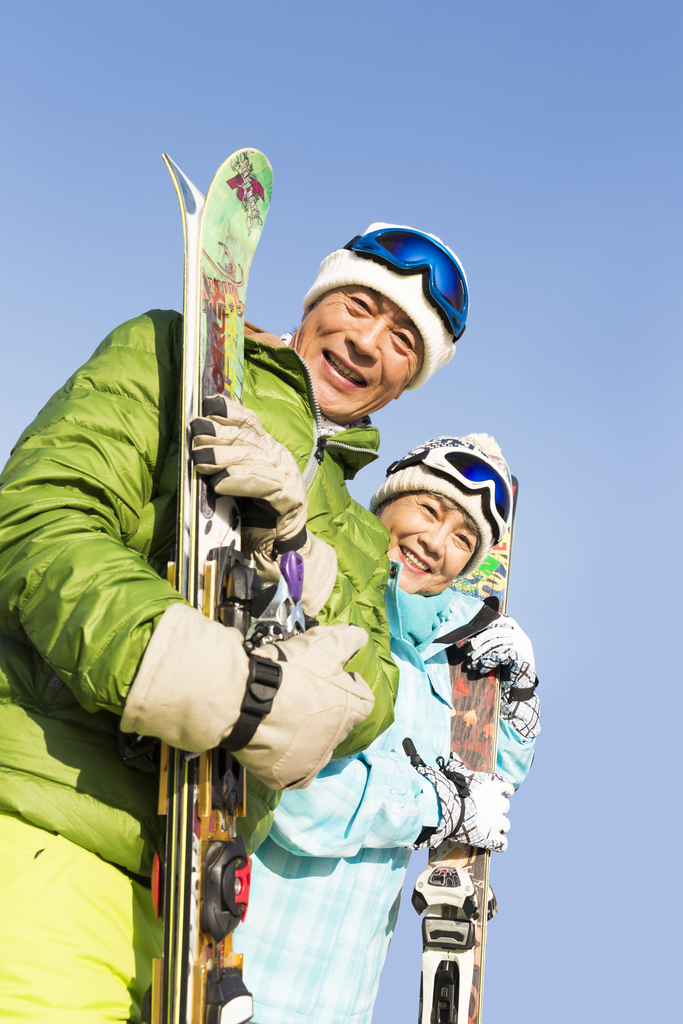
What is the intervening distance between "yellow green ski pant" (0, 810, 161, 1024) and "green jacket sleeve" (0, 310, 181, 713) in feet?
0.91

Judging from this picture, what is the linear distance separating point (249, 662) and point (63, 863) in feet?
1.50

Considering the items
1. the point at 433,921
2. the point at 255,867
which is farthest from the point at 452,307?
the point at 433,921

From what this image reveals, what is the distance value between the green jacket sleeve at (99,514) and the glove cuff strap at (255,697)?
6.4 inches

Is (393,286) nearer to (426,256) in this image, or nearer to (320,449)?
(426,256)

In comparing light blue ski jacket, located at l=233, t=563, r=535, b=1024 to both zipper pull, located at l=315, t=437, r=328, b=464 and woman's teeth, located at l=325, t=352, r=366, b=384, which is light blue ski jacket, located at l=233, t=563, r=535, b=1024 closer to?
zipper pull, located at l=315, t=437, r=328, b=464

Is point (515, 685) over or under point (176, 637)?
over

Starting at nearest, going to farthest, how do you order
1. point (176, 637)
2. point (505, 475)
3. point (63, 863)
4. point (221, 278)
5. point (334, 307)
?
1. point (176, 637)
2. point (63, 863)
3. point (221, 278)
4. point (334, 307)
5. point (505, 475)

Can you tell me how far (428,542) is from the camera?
3506 mm

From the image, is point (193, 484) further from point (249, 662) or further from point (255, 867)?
point (255, 867)

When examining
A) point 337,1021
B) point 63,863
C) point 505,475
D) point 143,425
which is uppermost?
point 505,475

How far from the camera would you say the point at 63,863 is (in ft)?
4.86

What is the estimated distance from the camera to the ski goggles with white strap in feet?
11.8

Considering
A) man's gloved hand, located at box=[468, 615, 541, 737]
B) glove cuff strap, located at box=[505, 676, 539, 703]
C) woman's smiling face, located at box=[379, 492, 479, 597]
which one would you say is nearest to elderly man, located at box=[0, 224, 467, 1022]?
woman's smiling face, located at box=[379, 492, 479, 597]

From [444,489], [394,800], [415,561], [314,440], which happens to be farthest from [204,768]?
[444,489]
